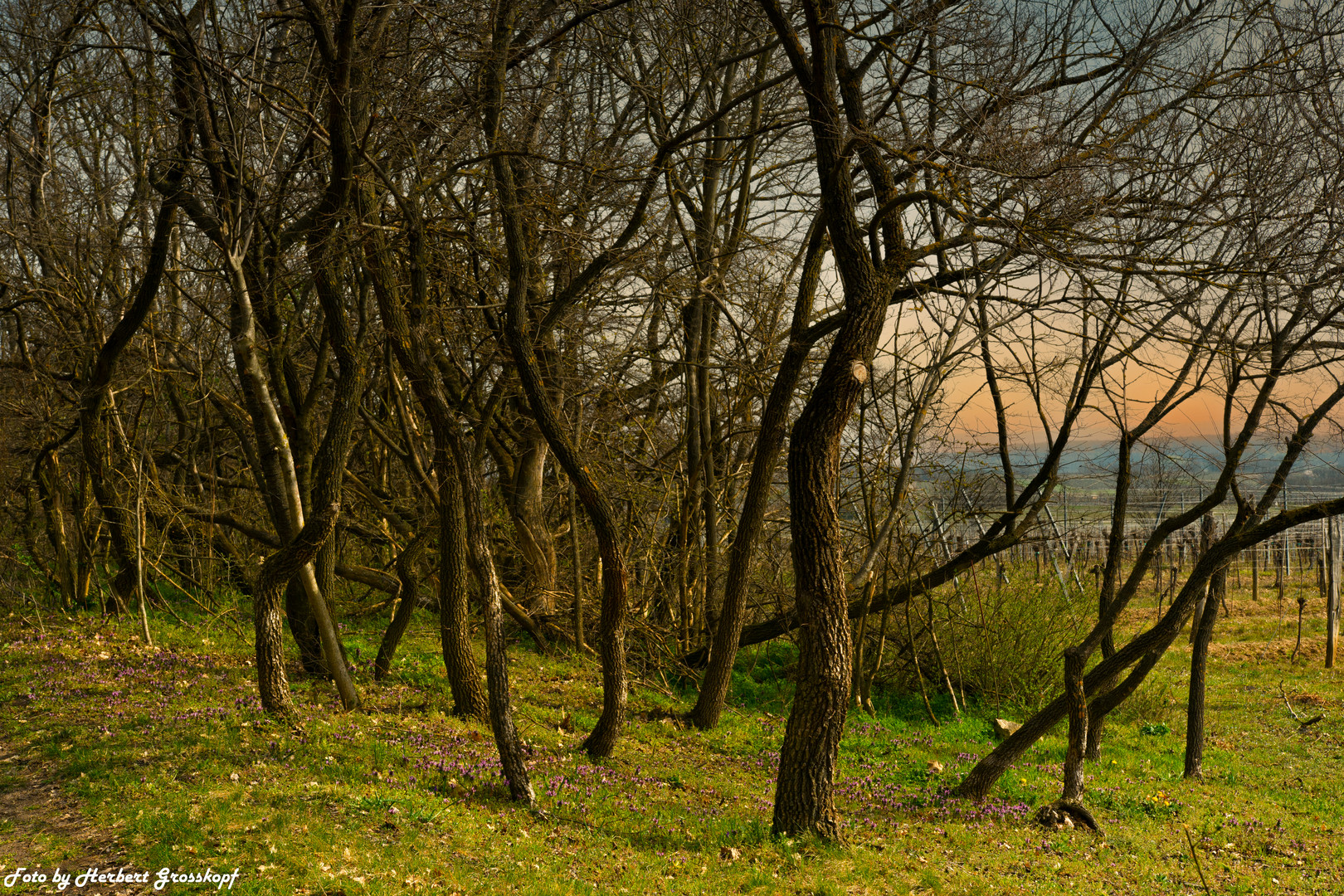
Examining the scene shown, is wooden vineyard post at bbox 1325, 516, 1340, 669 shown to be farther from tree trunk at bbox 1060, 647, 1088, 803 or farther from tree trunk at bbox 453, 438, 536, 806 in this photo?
tree trunk at bbox 453, 438, 536, 806

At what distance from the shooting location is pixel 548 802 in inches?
270

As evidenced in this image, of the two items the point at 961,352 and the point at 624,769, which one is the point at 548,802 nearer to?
the point at 624,769

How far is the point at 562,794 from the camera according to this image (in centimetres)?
712

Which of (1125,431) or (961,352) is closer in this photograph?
(1125,431)

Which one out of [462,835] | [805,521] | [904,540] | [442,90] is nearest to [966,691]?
[904,540]

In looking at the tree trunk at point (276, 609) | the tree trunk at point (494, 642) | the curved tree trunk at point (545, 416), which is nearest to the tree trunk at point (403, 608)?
the tree trunk at point (276, 609)

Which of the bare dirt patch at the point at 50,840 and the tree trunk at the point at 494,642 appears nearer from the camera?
the bare dirt patch at the point at 50,840

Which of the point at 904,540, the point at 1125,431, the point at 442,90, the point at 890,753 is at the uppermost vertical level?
the point at 442,90

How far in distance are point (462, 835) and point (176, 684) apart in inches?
193

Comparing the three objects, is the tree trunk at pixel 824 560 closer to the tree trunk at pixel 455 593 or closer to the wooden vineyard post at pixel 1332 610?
the tree trunk at pixel 455 593

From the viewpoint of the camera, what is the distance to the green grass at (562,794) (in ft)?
17.4

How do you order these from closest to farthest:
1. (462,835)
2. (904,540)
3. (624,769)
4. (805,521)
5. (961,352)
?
1. (462,835)
2. (805,521)
3. (624,769)
4. (961,352)
5. (904,540)

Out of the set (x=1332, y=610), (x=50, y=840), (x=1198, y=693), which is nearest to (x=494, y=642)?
(x=50, y=840)

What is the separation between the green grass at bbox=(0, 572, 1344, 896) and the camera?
17.4ft
